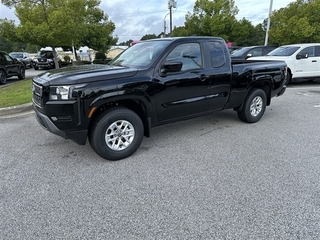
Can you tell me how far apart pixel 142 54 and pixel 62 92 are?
5.50 ft

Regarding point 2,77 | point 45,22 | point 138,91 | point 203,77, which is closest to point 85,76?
point 138,91

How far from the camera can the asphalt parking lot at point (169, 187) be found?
2.30 meters

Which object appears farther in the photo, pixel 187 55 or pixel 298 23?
pixel 298 23

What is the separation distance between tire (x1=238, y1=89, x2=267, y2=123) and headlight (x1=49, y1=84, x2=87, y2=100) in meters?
3.56

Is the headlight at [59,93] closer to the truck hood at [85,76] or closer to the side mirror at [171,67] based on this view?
the truck hood at [85,76]

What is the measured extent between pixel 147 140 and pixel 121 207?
2016 millimetres

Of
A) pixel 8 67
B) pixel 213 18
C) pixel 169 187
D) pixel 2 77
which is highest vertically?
pixel 213 18

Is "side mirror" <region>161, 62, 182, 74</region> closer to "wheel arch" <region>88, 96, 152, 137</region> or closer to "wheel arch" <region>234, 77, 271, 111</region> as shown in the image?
"wheel arch" <region>88, 96, 152, 137</region>

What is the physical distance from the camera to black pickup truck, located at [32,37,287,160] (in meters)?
3.30

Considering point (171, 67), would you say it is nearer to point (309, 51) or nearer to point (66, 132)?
point (66, 132)

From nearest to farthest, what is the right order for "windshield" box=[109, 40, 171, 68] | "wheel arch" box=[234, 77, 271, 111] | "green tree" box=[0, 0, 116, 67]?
"windshield" box=[109, 40, 171, 68] → "wheel arch" box=[234, 77, 271, 111] → "green tree" box=[0, 0, 116, 67]

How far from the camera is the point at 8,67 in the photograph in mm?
12234

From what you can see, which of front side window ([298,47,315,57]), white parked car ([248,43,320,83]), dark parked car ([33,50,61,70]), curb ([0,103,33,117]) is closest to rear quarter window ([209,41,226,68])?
curb ([0,103,33,117])

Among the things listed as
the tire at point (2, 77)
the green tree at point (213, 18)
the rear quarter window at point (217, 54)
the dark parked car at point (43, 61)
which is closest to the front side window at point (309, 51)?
the rear quarter window at point (217, 54)
